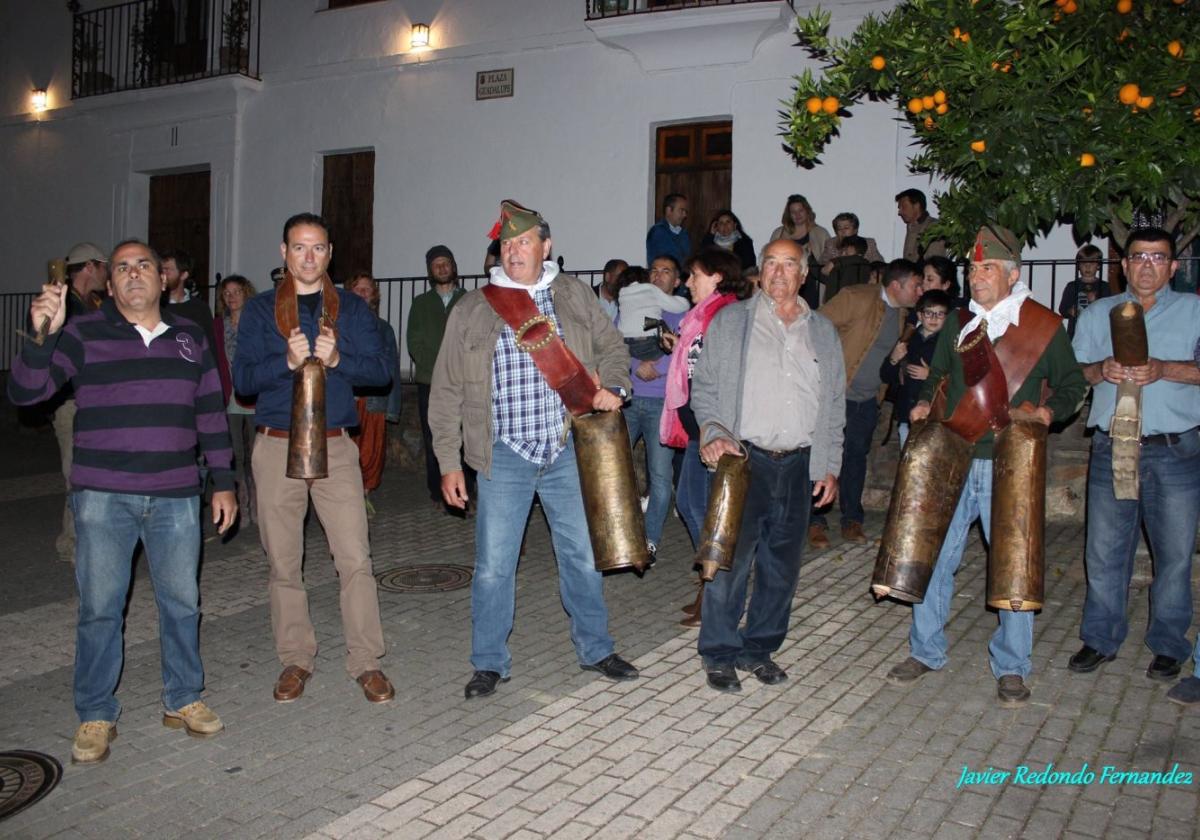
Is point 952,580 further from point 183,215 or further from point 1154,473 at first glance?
point 183,215

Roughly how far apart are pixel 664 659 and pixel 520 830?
1930 millimetres

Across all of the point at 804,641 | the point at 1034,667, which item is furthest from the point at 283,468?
the point at 1034,667

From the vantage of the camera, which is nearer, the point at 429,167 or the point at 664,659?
the point at 664,659

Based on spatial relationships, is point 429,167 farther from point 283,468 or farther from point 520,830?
point 520,830

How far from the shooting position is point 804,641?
5.73 m

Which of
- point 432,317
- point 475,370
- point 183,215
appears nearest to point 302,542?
point 475,370

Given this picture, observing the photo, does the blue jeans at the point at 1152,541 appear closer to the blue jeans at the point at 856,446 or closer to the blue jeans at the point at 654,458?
the blue jeans at the point at 654,458

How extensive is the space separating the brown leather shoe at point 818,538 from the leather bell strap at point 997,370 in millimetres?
3222

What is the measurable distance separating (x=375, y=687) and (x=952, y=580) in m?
2.79

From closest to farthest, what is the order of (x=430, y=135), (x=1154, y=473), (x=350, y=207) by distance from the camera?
(x=1154, y=473) → (x=430, y=135) → (x=350, y=207)

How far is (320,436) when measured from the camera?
4.51 m

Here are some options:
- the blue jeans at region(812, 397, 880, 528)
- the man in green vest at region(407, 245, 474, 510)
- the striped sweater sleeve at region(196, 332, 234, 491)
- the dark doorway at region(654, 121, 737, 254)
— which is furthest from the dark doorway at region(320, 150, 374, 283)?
the striped sweater sleeve at region(196, 332, 234, 491)

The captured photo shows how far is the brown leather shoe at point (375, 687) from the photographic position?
4.74 metres

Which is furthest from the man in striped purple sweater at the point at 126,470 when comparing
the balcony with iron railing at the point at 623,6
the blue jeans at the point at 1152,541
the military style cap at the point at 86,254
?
the balcony with iron railing at the point at 623,6
